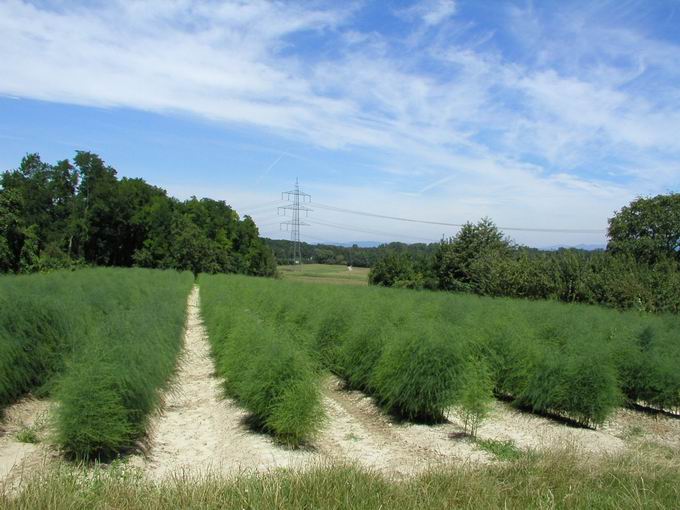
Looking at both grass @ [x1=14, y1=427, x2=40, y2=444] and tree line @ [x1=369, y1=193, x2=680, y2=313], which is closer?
grass @ [x1=14, y1=427, x2=40, y2=444]

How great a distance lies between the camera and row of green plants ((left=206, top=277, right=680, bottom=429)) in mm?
8562

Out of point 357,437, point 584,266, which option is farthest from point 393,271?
point 357,437

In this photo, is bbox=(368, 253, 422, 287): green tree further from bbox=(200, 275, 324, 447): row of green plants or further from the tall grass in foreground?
the tall grass in foreground

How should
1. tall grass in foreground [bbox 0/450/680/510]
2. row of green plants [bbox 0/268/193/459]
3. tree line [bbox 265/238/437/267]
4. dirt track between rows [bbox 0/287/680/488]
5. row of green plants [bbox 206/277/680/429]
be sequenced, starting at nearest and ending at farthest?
tall grass in foreground [bbox 0/450/680/510]
row of green plants [bbox 0/268/193/459]
dirt track between rows [bbox 0/287/680/488]
row of green plants [bbox 206/277/680/429]
tree line [bbox 265/238/437/267]

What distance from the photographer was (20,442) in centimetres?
694

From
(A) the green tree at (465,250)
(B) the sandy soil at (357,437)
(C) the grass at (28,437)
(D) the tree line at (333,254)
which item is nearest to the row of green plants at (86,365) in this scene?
(C) the grass at (28,437)

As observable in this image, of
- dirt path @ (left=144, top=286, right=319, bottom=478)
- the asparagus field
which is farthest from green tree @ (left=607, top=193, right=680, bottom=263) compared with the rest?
dirt path @ (left=144, top=286, right=319, bottom=478)

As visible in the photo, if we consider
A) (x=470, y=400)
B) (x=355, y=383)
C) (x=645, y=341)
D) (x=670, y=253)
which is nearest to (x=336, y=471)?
(x=470, y=400)

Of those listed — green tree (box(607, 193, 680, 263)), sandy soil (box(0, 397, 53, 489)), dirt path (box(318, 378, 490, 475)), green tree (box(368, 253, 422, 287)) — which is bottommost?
dirt path (box(318, 378, 490, 475))

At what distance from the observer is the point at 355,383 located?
10992 millimetres

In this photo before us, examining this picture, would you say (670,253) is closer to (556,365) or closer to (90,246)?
(556,365)

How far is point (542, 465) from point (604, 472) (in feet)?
1.67

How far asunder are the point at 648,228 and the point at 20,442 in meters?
38.5

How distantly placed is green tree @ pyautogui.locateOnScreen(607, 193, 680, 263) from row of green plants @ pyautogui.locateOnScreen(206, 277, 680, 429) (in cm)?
2351
